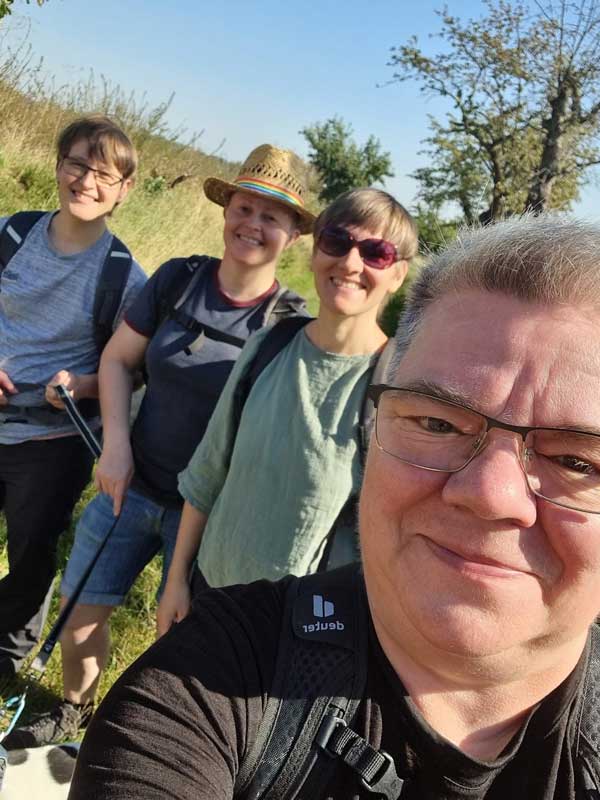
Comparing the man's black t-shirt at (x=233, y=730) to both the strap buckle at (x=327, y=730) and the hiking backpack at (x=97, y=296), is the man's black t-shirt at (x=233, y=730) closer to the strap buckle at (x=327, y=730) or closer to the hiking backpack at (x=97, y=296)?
the strap buckle at (x=327, y=730)

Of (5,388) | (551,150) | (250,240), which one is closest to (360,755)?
(250,240)

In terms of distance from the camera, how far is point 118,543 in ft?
8.11

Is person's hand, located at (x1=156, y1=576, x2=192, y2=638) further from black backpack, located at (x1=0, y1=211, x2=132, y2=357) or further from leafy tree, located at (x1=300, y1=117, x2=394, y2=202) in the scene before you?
leafy tree, located at (x1=300, y1=117, x2=394, y2=202)

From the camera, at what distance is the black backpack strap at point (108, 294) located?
101 inches

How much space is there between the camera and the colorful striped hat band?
97.0 inches

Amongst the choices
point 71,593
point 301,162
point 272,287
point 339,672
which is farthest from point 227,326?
point 339,672

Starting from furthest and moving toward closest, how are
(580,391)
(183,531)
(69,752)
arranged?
(183,531), (69,752), (580,391)

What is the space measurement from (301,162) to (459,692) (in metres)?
2.10

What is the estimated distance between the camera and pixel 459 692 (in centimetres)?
106

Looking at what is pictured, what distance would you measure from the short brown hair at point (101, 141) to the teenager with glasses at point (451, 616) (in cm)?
198

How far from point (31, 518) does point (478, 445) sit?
2.08 metres

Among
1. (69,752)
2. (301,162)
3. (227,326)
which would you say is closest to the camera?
(69,752)

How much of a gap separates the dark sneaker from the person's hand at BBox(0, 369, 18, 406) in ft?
3.77

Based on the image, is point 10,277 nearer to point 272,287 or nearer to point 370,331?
point 272,287
